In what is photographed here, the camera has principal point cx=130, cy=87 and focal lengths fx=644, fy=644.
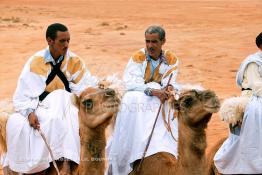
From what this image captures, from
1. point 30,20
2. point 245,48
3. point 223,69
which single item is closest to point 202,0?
point 30,20

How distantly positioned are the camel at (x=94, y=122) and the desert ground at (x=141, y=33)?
4.52ft

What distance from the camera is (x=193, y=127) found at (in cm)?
657

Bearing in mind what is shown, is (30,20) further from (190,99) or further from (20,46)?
(190,99)

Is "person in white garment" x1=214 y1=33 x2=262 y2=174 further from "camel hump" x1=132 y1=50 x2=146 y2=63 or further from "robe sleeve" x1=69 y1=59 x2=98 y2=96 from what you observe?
"robe sleeve" x1=69 y1=59 x2=98 y2=96

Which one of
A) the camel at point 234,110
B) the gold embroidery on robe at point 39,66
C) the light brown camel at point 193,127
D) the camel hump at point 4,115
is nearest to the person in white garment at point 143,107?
the camel at point 234,110

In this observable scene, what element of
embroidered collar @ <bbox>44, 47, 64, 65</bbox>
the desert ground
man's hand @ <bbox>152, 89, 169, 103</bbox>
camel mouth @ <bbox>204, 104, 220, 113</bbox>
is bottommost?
the desert ground

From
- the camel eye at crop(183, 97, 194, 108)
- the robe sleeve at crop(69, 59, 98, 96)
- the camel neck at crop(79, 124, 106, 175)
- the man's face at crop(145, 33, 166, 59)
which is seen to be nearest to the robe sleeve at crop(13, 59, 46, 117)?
the robe sleeve at crop(69, 59, 98, 96)

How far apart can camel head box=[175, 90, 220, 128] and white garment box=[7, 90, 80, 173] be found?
1.33m

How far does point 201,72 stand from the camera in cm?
1995

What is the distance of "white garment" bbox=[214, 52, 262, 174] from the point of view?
7.75 m

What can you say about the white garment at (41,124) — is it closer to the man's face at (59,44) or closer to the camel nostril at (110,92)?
the man's face at (59,44)

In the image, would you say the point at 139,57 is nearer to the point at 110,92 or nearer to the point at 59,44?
the point at 59,44

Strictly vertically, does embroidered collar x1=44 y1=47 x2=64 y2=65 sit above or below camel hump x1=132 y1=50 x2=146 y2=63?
above

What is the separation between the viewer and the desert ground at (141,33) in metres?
19.7
